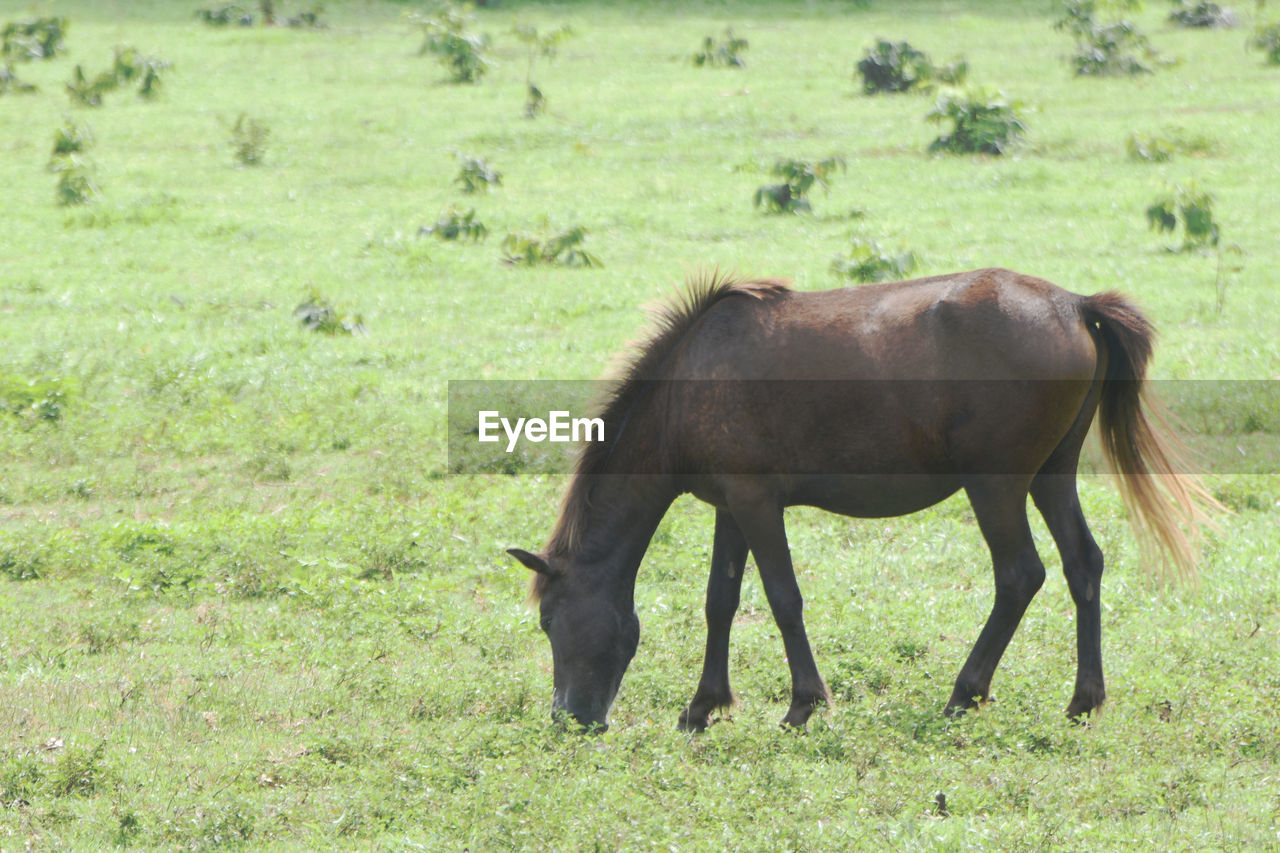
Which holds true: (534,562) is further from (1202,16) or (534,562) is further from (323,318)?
(1202,16)

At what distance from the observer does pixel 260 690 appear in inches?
272

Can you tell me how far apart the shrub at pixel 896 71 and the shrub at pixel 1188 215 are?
10040mm

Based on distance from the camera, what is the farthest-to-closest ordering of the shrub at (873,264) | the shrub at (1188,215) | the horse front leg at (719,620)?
the shrub at (1188,215) < the shrub at (873,264) < the horse front leg at (719,620)

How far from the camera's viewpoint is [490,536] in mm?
9094

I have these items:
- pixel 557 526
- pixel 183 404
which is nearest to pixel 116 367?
pixel 183 404

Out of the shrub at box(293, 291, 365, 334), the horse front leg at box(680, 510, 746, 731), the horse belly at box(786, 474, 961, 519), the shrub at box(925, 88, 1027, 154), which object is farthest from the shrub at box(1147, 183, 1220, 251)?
the horse front leg at box(680, 510, 746, 731)

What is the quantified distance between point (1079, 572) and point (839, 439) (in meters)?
1.32

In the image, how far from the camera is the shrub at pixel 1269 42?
26609mm

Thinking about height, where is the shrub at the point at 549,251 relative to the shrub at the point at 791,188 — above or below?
below

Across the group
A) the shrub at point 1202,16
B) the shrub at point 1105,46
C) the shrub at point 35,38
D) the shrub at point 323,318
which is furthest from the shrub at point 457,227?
the shrub at point 1202,16

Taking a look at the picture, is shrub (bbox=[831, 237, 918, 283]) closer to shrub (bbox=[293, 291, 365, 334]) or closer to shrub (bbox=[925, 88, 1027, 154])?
shrub (bbox=[293, 291, 365, 334])

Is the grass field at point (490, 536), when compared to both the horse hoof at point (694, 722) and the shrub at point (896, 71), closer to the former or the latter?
the horse hoof at point (694, 722)

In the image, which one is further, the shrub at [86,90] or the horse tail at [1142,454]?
the shrub at [86,90]

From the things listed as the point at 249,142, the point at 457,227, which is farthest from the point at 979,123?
the point at 249,142
